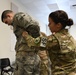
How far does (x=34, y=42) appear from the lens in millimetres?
1791

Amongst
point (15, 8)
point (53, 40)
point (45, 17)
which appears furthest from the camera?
point (45, 17)

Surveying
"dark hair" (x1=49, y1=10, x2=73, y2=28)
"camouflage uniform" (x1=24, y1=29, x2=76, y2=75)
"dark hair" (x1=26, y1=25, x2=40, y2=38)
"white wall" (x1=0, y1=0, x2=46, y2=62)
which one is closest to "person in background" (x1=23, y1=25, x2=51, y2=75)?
"dark hair" (x1=26, y1=25, x2=40, y2=38)

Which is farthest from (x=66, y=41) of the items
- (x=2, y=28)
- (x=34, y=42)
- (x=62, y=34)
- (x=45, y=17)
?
(x=45, y=17)

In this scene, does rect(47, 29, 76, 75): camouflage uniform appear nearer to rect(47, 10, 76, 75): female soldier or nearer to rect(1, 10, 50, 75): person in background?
rect(47, 10, 76, 75): female soldier

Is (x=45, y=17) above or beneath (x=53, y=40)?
above

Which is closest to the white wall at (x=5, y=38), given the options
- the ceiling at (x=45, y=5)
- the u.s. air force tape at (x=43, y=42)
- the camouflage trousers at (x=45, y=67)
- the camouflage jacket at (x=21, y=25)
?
the ceiling at (x=45, y=5)

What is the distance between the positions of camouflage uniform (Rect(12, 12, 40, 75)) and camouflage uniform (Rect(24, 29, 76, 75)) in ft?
1.43

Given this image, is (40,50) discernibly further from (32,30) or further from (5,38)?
(5,38)

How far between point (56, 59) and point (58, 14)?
462 millimetres

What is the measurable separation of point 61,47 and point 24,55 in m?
0.62

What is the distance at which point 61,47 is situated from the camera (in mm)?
1693

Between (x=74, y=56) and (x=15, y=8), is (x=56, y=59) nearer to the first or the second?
(x=74, y=56)

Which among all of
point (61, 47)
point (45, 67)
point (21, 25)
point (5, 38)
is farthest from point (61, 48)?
point (5, 38)

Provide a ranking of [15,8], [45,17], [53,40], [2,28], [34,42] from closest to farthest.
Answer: [53,40] → [34,42] → [2,28] → [15,8] → [45,17]
